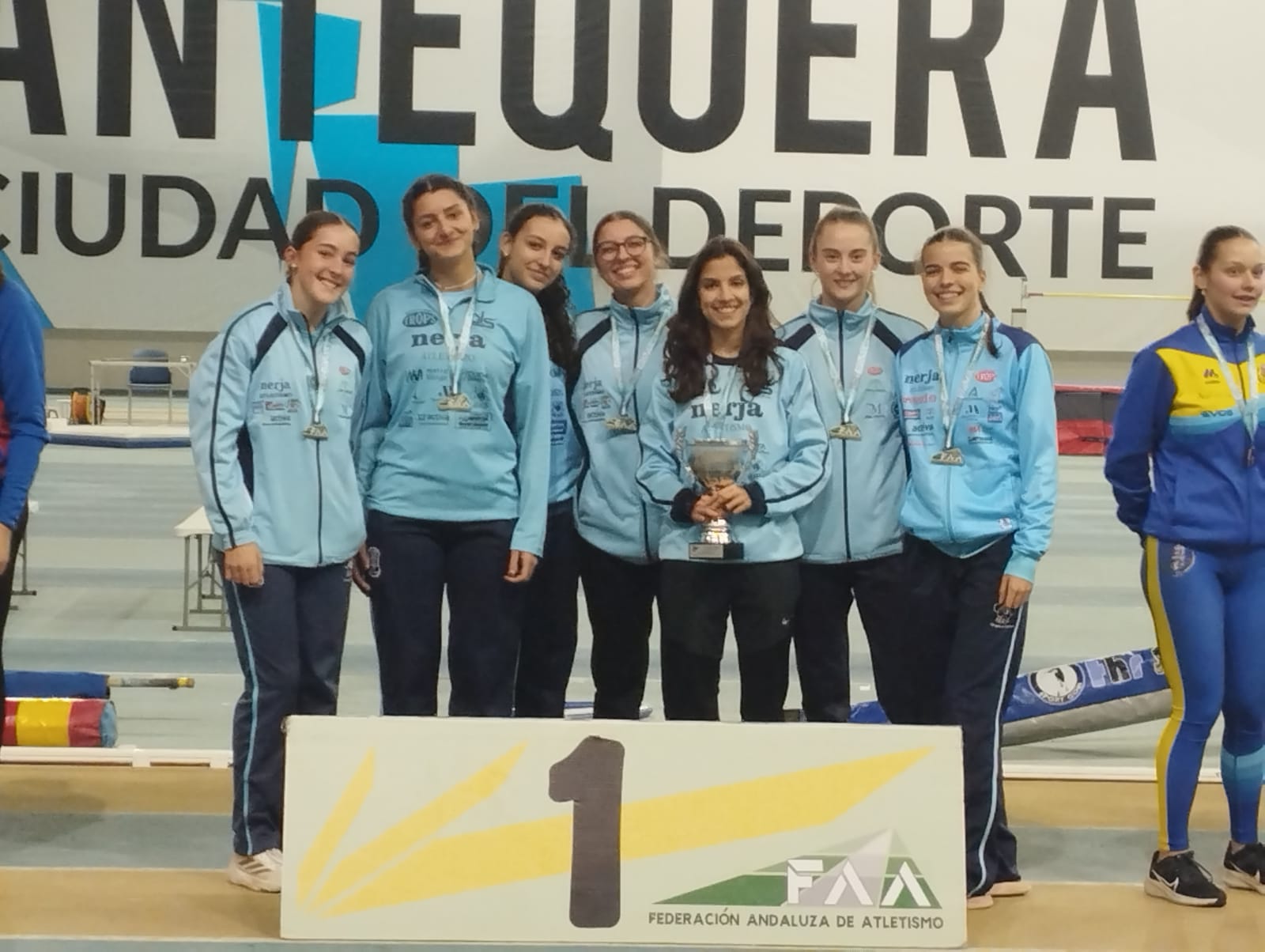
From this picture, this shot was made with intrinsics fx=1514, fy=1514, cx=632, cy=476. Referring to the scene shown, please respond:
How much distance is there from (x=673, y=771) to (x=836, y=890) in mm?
384

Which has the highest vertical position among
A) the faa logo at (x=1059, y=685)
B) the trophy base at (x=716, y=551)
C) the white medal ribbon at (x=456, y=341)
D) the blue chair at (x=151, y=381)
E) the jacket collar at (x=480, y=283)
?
the jacket collar at (x=480, y=283)

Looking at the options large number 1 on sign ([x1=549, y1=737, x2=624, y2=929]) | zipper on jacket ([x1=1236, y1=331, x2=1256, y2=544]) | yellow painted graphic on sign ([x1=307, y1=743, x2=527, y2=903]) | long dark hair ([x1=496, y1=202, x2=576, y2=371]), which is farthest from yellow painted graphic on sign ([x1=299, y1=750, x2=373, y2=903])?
zipper on jacket ([x1=1236, y1=331, x2=1256, y2=544])

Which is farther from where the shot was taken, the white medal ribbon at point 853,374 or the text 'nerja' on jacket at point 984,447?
the white medal ribbon at point 853,374

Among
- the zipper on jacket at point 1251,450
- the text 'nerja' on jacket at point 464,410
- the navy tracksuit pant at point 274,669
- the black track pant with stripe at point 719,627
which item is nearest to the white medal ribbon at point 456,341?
the text 'nerja' on jacket at point 464,410

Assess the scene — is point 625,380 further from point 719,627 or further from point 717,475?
point 719,627

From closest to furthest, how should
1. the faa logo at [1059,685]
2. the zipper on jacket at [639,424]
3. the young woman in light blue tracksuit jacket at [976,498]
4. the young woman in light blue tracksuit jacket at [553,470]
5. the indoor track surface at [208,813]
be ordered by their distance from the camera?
the indoor track surface at [208,813] < the young woman in light blue tracksuit jacket at [976,498] < the zipper on jacket at [639,424] < the young woman in light blue tracksuit jacket at [553,470] < the faa logo at [1059,685]

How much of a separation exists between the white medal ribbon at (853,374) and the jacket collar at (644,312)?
365mm

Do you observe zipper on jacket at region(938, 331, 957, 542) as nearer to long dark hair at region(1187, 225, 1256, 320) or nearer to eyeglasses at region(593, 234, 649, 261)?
long dark hair at region(1187, 225, 1256, 320)

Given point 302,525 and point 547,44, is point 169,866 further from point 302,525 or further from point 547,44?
point 547,44

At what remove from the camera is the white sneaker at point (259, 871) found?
3258 mm

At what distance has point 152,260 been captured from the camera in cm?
492

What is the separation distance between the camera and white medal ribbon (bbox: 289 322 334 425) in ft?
10.6

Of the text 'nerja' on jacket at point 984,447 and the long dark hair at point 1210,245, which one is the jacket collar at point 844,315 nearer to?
the text 'nerja' on jacket at point 984,447

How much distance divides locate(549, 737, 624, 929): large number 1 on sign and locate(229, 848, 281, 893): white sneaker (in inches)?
29.5
